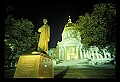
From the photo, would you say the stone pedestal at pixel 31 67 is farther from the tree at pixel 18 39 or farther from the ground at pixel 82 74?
the tree at pixel 18 39

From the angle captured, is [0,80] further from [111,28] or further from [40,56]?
[111,28]

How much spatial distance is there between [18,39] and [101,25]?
9.29 m

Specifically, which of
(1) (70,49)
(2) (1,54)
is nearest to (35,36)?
(2) (1,54)

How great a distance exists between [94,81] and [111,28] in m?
7.97

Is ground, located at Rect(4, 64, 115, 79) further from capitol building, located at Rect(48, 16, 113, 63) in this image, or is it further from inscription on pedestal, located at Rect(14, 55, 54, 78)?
capitol building, located at Rect(48, 16, 113, 63)

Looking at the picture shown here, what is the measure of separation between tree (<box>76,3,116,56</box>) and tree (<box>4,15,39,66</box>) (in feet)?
21.6

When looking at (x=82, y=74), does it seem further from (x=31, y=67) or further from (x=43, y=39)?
(x=31, y=67)

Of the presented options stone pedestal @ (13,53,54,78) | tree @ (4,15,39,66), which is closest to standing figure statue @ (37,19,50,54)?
stone pedestal @ (13,53,54,78)

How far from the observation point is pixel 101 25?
A: 1902 cm

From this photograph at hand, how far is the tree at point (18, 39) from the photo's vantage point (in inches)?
843

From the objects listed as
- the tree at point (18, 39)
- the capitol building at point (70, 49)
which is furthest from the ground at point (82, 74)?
the capitol building at point (70, 49)

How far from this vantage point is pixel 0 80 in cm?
991

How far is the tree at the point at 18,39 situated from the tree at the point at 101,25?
660cm

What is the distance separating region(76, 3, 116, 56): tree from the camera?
57.4ft
